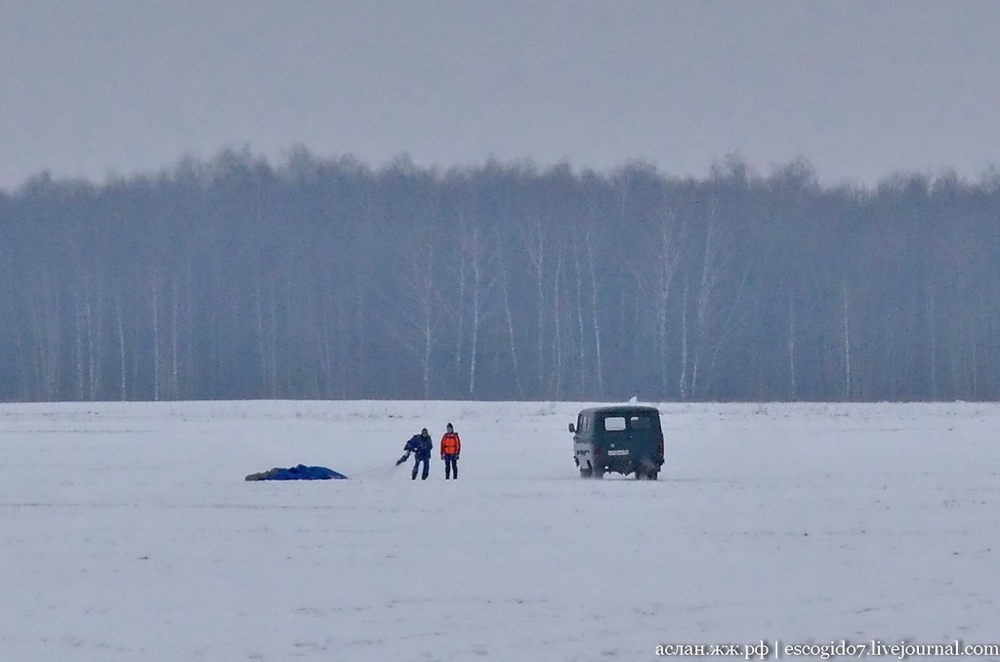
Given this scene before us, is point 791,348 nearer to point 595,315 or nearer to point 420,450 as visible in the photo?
point 595,315

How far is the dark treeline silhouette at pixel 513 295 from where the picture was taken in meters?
89.4

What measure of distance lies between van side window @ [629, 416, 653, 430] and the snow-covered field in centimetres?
144

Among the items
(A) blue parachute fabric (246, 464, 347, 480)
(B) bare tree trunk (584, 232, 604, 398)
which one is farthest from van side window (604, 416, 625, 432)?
(B) bare tree trunk (584, 232, 604, 398)

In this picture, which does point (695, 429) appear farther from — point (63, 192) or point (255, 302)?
point (63, 192)

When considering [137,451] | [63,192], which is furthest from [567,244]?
[137,451]

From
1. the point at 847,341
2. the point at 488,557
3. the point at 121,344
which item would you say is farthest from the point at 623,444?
the point at 121,344

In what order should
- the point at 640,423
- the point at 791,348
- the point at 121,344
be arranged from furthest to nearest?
the point at 121,344, the point at 791,348, the point at 640,423

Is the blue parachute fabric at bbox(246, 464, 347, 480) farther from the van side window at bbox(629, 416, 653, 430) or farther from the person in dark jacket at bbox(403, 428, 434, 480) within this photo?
the van side window at bbox(629, 416, 653, 430)

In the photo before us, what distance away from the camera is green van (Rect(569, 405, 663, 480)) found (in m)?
33.2

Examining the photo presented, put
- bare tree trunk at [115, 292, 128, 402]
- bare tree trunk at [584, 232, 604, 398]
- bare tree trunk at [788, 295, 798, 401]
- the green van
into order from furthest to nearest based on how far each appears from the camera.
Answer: bare tree trunk at [115, 292, 128, 402] < bare tree trunk at [788, 295, 798, 401] < bare tree trunk at [584, 232, 604, 398] < the green van

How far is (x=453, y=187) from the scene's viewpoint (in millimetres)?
104125

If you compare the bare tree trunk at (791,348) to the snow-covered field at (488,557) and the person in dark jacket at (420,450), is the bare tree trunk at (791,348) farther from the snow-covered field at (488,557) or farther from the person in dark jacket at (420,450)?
the person in dark jacket at (420,450)

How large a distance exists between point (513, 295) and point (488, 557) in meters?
72.8

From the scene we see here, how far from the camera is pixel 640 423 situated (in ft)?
111
